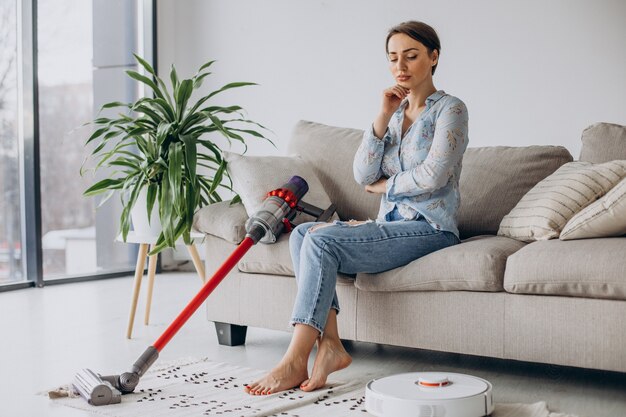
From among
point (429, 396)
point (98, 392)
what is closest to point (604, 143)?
point (429, 396)

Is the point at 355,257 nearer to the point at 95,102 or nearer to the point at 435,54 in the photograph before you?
the point at 435,54

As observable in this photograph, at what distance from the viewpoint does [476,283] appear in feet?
7.57

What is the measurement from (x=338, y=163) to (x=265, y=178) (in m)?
0.38

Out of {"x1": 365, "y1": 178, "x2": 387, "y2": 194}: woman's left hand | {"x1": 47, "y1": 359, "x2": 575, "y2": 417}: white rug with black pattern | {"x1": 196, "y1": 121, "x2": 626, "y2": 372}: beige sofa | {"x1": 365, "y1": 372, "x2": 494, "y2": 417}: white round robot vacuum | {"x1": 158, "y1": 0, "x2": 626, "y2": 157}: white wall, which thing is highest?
{"x1": 158, "y1": 0, "x2": 626, "y2": 157}: white wall

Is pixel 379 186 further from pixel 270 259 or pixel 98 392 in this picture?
pixel 98 392

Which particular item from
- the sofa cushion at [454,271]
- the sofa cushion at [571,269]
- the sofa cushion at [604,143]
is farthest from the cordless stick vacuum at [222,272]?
the sofa cushion at [604,143]

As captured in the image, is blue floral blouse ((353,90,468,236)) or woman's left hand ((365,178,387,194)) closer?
blue floral blouse ((353,90,468,236))

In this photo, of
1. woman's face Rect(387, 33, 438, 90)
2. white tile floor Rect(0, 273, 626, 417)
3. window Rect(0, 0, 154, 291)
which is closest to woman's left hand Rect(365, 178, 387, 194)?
woman's face Rect(387, 33, 438, 90)

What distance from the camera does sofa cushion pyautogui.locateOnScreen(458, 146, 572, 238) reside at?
285 centimetres

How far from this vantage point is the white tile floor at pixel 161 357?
2197mm

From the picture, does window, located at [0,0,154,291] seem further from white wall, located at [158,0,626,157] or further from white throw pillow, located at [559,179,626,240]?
white throw pillow, located at [559,179,626,240]

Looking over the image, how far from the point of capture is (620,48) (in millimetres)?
4000

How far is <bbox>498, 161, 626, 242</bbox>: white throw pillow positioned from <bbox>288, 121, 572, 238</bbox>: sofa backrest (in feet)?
0.54

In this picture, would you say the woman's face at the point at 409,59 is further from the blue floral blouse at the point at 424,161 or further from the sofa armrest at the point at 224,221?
the sofa armrest at the point at 224,221
